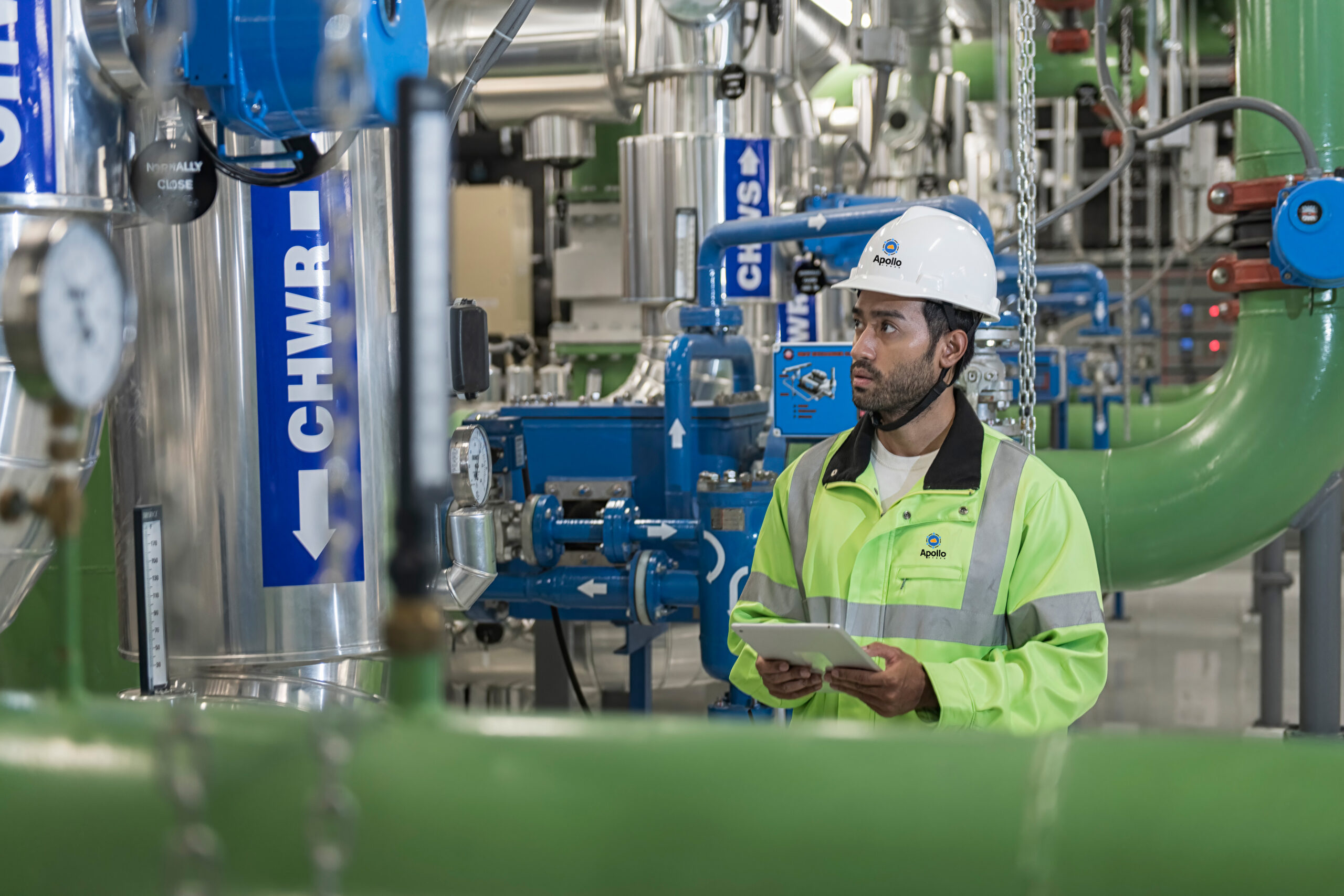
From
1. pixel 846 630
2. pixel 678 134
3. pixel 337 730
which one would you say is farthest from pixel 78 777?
pixel 678 134

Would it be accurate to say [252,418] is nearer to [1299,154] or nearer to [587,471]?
[587,471]

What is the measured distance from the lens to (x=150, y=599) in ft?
5.66

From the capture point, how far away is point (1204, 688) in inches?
211

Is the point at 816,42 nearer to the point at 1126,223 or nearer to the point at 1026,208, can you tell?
the point at 1126,223

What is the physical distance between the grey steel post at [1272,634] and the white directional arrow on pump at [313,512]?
3531 mm

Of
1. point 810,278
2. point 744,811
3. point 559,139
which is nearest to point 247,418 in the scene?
point 744,811

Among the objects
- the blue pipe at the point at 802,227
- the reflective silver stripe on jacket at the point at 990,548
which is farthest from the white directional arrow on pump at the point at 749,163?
the reflective silver stripe on jacket at the point at 990,548

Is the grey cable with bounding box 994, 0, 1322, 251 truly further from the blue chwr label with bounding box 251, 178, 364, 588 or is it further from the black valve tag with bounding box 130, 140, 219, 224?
the black valve tag with bounding box 130, 140, 219, 224

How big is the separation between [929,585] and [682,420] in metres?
1.75

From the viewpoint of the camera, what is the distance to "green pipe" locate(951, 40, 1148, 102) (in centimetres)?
754

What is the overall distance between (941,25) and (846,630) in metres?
5.17

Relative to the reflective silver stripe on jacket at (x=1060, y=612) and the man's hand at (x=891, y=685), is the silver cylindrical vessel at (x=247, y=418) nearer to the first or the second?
the man's hand at (x=891, y=685)

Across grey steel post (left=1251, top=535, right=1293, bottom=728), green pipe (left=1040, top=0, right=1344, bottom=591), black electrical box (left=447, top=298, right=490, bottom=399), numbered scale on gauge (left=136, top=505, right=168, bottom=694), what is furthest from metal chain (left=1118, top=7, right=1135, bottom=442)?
numbered scale on gauge (left=136, top=505, right=168, bottom=694)

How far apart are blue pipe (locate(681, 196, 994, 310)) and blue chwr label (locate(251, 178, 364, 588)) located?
1455mm
